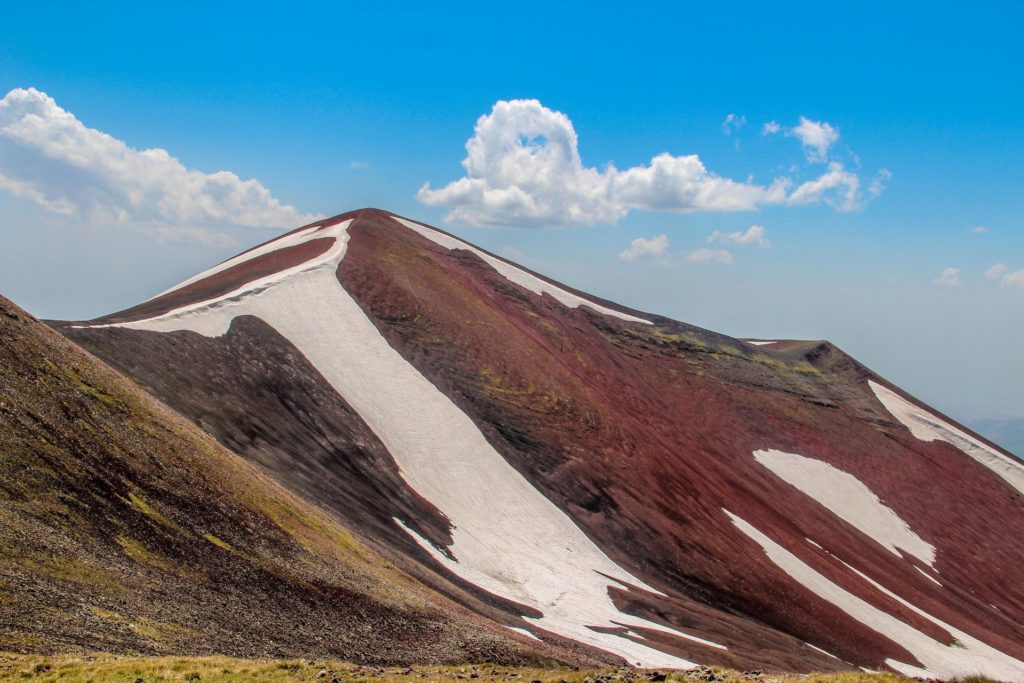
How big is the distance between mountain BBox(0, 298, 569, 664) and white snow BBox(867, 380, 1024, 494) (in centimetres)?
7796

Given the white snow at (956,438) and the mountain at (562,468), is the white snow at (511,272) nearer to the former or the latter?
the mountain at (562,468)

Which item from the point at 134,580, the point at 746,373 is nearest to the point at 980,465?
the point at 746,373

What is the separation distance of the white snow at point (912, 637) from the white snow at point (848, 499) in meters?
14.7

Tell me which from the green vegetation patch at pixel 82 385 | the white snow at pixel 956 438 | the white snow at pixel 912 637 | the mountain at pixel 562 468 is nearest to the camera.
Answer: the green vegetation patch at pixel 82 385

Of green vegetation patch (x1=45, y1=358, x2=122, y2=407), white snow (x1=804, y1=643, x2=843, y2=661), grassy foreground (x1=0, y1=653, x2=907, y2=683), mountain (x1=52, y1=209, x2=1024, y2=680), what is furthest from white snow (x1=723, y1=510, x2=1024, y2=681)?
green vegetation patch (x1=45, y1=358, x2=122, y2=407)

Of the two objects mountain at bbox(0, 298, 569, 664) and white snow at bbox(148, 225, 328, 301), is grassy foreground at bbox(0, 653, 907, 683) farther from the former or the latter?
white snow at bbox(148, 225, 328, 301)

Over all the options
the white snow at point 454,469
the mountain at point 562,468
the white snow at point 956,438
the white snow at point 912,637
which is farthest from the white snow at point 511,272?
the white snow at point 956,438

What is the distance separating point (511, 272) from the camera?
7962 cm

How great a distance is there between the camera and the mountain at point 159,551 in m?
16.3

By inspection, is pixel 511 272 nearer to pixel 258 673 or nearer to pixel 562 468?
pixel 562 468

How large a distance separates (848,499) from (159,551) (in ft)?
211

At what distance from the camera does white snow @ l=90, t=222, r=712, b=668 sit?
35.1 meters

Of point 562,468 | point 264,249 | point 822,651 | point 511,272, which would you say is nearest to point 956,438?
point 511,272

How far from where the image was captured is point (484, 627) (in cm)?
2527
